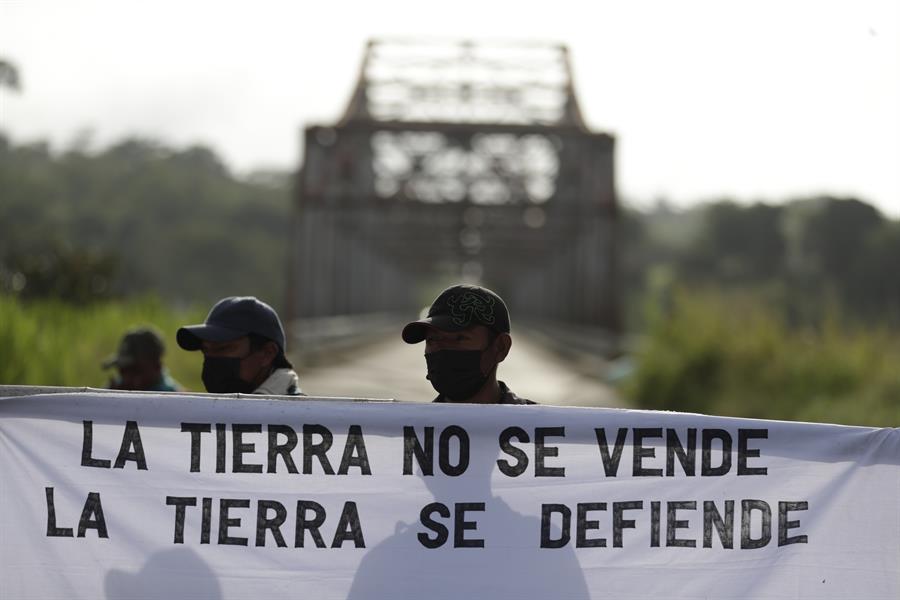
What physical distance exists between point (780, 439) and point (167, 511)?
1949 mm

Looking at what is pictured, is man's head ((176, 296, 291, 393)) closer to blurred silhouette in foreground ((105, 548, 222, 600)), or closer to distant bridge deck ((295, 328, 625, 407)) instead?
blurred silhouette in foreground ((105, 548, 222, 600))

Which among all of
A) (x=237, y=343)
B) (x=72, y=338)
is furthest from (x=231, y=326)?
(x=72, y=338)

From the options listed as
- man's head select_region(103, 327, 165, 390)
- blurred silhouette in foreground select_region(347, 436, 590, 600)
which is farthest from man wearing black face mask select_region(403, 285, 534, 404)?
man's head select_region(103, 327, 165, 390)

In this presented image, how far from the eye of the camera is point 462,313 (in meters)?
3.64

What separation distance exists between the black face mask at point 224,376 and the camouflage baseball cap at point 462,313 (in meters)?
0.85

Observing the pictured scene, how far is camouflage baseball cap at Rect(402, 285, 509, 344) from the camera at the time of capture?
363 cm

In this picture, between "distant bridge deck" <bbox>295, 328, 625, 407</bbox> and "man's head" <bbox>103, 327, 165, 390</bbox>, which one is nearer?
"man's head" <bbox>103, 327, 165, 390</bbox>

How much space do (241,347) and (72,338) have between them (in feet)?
31.4

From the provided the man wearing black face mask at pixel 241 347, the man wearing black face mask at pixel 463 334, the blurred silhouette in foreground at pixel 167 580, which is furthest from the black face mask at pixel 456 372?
the blurred silhouette in foreground at pixel 167 580

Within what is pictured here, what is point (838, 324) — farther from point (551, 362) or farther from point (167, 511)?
point (551, 362)

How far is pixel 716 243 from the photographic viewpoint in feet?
397

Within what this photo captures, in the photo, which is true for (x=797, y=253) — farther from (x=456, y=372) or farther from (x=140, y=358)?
(x=456, y=372)

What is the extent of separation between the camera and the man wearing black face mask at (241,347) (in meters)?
4.20

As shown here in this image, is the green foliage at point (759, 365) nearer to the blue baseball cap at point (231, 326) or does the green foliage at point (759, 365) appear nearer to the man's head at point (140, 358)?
the man's head at point (140, 358)
